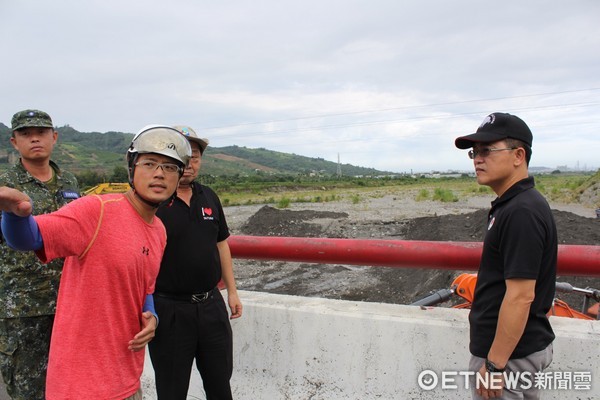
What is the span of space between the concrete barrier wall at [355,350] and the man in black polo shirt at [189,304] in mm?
540

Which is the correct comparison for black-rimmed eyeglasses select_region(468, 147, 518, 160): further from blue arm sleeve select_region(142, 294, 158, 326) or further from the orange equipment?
blue arm sleeve select_region(142, 294, 158, 326)

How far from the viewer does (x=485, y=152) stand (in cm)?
202

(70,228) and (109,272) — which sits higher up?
(70,228)

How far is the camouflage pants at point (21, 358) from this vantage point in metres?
2.41

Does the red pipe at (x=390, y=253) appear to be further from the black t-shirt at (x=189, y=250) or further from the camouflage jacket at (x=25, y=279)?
the camouflage jacket at (x=25, y=279)

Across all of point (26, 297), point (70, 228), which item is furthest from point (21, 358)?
point (70, 228)

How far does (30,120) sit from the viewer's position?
8.50 ft

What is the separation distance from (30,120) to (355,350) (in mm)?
2371

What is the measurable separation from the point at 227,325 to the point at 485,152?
1615 mm

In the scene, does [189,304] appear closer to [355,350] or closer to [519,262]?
[355,350]

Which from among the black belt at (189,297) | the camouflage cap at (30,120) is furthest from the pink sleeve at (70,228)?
the camouflage cap at (30,120)

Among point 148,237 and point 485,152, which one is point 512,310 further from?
point 148,237

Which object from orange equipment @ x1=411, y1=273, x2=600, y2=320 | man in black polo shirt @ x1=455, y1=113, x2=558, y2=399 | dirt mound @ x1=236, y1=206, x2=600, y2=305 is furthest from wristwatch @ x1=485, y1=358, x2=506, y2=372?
dirt mound @ x1=236, y1=206, x2=600, y2=305

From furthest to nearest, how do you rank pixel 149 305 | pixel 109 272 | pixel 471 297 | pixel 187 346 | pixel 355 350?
pixel 471 297, pixel 355 350, pixel 187 346, pixel 149 305, pixel 109 272
